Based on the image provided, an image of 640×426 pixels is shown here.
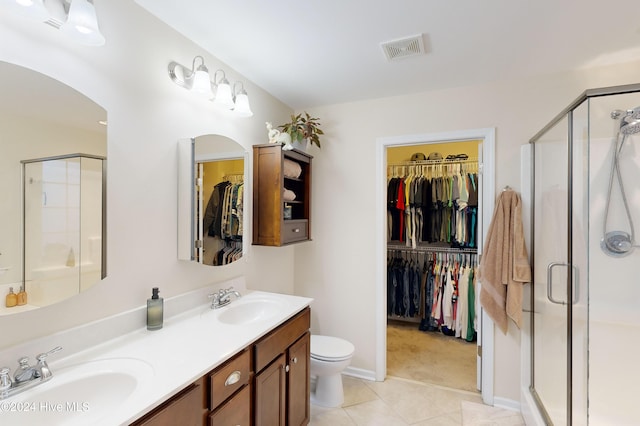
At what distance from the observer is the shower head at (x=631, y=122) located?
169 cm

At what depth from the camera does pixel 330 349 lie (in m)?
2.30

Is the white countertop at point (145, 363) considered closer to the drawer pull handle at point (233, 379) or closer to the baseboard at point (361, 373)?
the drawer pull handle at point (233, 379)

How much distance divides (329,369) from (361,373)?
617 millimetres

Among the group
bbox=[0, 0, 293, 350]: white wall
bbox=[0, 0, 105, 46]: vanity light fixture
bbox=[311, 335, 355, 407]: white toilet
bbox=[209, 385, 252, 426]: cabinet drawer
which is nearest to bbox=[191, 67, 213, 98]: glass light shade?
bbox=[0, 0, 293, 350]: white wall

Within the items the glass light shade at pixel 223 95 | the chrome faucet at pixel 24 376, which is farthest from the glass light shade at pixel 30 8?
the chrome faucet at pixel 24 376

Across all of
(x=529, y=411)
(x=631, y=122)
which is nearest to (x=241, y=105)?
(x=631, y=122)

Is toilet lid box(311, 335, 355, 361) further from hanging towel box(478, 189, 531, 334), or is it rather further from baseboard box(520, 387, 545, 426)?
baseboard box(520, 387, 545, 426)

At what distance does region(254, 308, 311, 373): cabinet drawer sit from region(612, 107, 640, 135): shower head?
2198 mm

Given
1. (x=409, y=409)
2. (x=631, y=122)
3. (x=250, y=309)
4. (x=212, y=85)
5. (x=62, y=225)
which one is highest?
(x=212, y=85)

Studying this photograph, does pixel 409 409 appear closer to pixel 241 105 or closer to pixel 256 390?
pixel 256 390

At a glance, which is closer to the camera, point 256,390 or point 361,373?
point 256,390

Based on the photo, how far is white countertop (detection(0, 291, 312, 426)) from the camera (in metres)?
0.88

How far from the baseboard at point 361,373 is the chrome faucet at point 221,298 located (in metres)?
1.44

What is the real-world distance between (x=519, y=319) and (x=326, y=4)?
2.36m
